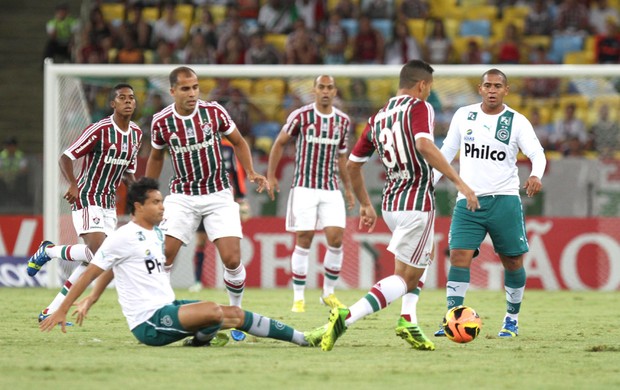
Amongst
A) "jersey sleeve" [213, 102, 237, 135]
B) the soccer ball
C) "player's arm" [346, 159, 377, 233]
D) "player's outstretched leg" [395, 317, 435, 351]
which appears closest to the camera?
"player's outstretched leg" [395, 317, 435, 351]

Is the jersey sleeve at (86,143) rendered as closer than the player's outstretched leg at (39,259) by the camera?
Yes

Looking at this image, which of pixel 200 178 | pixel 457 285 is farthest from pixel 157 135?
pixel 457 285

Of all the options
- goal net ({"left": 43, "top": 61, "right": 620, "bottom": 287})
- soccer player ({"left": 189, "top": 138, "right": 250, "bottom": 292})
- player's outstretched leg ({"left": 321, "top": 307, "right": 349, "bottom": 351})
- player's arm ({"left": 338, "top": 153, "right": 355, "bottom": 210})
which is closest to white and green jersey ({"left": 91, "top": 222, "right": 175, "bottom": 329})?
player's outstretched leg ({"left": 321, "top": 307, "right": 349, "bottom": 351})

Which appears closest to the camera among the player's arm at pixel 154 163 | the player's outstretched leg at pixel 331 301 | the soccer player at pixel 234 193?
the player's arm at pixel 154 163

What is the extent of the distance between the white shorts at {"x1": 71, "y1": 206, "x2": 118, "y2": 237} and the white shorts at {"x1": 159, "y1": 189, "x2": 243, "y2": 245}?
59.2 inches

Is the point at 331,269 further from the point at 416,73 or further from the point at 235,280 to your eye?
the point at 416,73

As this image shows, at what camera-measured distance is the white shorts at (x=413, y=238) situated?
860 centimetres

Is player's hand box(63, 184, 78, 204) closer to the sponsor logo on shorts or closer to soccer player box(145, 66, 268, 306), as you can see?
soccer player box(145, 66, 268, 306)

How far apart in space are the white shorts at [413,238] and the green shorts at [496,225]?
1.00 meters

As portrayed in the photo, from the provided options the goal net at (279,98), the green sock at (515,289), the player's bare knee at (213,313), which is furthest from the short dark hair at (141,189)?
the goal net at (279,98)

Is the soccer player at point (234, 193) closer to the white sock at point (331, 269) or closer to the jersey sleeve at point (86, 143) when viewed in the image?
the white sock at point (331, 269)

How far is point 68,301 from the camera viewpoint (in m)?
7.67

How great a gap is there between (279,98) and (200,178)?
27.1 ft

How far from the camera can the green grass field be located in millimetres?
6777
